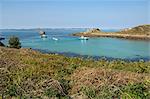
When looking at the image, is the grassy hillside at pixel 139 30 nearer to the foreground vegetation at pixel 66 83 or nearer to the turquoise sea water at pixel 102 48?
the turquoise sea water at pixel 102 48

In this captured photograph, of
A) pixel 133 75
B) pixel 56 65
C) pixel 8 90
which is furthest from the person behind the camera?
pixel 56 65

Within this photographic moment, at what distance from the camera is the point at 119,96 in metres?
7.44

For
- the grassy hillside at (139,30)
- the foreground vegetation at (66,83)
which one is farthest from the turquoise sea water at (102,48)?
the foreground vegetation at (66,83)

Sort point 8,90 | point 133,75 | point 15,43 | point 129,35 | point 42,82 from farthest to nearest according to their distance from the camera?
point 129,35 → point 15,43 → point 133,75 → point 42,82 → point 8,90

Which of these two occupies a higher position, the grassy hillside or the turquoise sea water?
A: the grassy hillside

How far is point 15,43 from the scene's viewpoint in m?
28.3

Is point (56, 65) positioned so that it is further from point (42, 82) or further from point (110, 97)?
point (110, 97)

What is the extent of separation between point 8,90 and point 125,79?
9.78 ft

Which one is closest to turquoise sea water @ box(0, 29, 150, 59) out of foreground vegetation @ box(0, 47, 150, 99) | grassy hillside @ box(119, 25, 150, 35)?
grassy hillside @ box(119, 25, 150, 35)

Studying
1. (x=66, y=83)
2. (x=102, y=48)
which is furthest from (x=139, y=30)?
(x=66, y=83)

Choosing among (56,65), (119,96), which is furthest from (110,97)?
(56,65)

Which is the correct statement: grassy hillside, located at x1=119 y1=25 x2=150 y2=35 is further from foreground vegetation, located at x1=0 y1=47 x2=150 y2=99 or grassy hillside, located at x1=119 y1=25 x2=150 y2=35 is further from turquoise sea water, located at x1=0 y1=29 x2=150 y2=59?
foreground vegetation, located at x1=0 y1=47 x2=150 y2=99

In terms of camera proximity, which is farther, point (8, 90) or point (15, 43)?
point (15, 43)

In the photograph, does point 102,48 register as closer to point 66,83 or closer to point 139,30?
point 139,30
